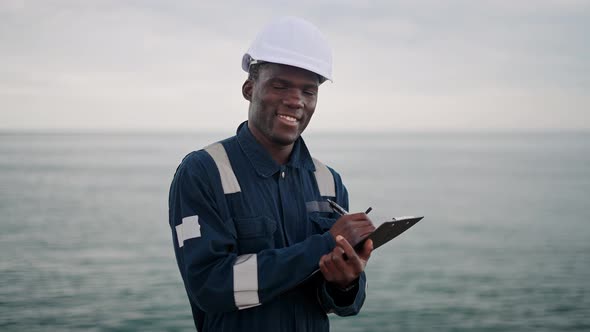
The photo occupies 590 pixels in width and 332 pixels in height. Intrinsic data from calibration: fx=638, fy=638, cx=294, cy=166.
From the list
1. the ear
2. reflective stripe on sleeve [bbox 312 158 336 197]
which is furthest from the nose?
reflective stripe on sleeve [bbox 312 158 336 197]

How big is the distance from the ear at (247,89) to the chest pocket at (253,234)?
1.38ft

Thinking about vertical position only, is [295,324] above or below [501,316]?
above

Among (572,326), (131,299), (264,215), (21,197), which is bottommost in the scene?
(572,326)

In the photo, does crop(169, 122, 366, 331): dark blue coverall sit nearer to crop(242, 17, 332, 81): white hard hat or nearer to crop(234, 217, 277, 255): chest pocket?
crop(234, 217, 277, 255): chest pocket

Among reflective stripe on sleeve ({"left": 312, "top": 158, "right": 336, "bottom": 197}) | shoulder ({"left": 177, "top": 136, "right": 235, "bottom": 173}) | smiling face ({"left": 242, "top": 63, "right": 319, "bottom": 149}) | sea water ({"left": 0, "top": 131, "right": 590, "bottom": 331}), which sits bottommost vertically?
sea water ({"left": 0, "top": 131, "right": 590, "bottom": 331})

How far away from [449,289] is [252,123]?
24.0 ft

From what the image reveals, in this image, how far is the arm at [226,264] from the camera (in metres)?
1.74

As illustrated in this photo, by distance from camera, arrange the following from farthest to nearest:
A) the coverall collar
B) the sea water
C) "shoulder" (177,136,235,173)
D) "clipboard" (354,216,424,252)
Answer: the sea water, the coverall collar, "shoulder" (177,136,235,173), "clipboard" (354,216,424,252)

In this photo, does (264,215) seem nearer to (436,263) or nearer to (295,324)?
(295,324)

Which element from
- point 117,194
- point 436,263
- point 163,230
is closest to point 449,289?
point 436,263

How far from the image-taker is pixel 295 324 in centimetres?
192

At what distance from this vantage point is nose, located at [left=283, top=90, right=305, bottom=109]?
6.29 feet

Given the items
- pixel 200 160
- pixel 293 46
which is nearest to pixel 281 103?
pixel 293 46

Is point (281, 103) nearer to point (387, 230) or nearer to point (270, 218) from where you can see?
point (270, 218)
